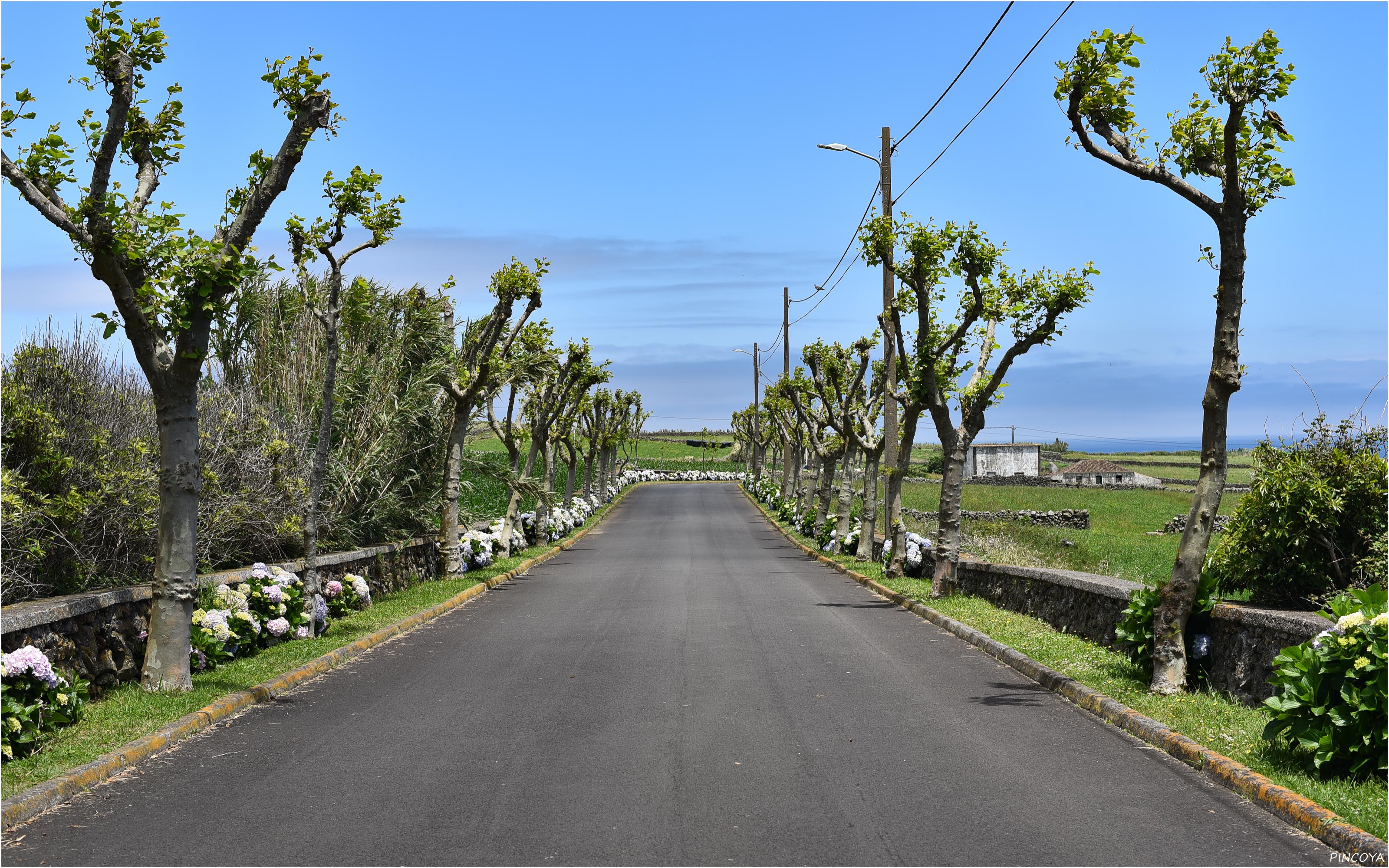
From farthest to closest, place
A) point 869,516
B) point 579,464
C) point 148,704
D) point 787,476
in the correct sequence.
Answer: point 579,464, point 787,476, point 869,516, point 148,704

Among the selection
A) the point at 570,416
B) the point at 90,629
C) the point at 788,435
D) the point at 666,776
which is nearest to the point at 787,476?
the point at 788,435

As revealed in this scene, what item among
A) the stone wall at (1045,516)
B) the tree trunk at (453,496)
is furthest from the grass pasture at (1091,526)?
the tree trunk at (453,496)

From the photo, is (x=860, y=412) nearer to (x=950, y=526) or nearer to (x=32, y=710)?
(x=950, y=526)

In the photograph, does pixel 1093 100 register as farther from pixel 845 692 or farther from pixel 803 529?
pixel 803 529

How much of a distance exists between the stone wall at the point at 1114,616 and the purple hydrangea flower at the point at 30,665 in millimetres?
8203

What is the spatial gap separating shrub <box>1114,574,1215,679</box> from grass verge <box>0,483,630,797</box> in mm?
7655

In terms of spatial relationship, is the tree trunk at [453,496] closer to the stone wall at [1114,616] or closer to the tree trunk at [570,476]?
the stone wall at [1114,616]

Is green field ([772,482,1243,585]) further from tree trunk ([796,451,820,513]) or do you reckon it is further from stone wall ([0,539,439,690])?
stone wall ([0,539,439,690])

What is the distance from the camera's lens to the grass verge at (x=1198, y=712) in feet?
18.9

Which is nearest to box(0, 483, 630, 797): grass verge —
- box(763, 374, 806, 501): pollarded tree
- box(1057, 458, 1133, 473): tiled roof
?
box(763, 374, 806, 501): pollarded tree

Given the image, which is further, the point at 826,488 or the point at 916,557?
the point at 826,488

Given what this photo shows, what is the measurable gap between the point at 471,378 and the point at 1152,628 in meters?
13.6

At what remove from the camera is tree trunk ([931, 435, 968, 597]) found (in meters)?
17.3

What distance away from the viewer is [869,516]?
83.7 ft
